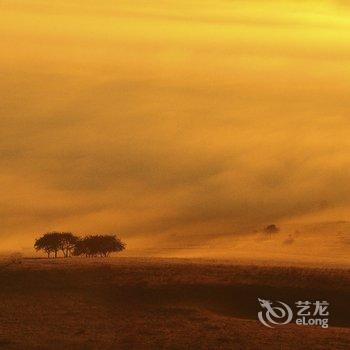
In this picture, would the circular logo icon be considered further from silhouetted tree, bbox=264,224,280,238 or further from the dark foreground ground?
silhouetted tree, bbox=264,224,280,238

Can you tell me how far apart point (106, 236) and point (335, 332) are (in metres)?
26.6

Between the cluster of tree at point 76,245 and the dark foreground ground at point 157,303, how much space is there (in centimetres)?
1060

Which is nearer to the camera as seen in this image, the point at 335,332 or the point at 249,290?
the point at 335,332

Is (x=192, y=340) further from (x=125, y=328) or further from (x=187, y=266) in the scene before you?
(x=187, y=266)

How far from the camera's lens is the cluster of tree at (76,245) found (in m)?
60.4

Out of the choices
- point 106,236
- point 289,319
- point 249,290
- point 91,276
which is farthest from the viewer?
point 106,236

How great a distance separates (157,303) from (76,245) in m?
20.7

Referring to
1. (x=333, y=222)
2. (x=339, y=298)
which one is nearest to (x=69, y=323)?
(x=339, y=298)

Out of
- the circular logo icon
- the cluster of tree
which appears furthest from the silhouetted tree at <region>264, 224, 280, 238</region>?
the circular logo icon

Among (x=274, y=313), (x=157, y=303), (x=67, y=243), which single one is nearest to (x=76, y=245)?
(x=67, y=243)

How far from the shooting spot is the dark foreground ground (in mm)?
34344

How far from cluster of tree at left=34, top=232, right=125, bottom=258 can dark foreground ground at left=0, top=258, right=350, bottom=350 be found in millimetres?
10605

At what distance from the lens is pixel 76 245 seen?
60.8 m

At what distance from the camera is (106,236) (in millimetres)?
61219
